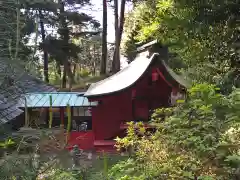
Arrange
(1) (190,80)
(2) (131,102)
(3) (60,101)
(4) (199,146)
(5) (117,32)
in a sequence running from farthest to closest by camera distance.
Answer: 1. (5) (117,32)
2. (3) (60,101)
3. (2) (131,102)
4. (1) (190,80)
5. (4) (199,146)

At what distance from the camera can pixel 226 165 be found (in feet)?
9.56

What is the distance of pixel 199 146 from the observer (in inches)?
123

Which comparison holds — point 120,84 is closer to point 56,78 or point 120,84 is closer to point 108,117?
point 108,117

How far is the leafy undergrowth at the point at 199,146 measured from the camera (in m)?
2.88

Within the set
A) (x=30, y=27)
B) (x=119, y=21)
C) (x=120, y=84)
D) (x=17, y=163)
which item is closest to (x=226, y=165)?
(x=17, y=163)

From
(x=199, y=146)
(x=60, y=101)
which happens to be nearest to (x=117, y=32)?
(x=60, y=101)

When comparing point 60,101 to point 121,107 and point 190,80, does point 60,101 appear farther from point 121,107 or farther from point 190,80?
point 190,80

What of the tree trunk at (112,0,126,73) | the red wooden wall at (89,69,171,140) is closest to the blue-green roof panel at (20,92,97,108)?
the red wooden wall at (89,69,171,140)

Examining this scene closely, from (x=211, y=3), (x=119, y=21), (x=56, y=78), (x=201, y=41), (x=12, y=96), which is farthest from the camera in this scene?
(x=56, y=78)

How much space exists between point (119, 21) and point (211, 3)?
15.0m

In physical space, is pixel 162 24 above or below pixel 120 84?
above

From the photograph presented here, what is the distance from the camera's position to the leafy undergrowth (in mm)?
2883

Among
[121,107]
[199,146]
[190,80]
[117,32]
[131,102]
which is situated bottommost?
[121,107]

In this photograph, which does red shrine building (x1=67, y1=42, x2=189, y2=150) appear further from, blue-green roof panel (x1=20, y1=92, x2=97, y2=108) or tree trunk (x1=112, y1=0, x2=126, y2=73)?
tree trunk (x1=112, y1=0, x2=126, y2=73)
